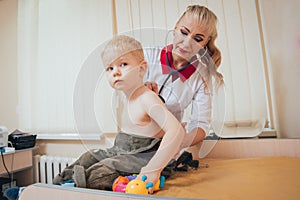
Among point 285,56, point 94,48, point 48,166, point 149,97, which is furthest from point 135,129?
point 48,166

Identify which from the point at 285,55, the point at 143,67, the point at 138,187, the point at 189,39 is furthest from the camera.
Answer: the point at 285,55

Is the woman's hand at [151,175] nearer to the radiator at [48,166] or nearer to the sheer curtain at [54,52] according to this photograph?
the sheer curtain at [54,52]

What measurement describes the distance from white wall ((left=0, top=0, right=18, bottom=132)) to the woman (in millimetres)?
1733

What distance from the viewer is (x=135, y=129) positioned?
24.5 inches

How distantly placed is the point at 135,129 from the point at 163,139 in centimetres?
11

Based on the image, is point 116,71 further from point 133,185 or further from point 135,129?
point 133,185

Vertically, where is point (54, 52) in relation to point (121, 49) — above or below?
above

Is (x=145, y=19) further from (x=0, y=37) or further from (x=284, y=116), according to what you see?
(x=0, y=37)

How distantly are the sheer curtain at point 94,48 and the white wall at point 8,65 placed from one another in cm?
14

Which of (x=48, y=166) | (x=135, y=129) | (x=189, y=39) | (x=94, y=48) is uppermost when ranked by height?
(x=94, y=48)

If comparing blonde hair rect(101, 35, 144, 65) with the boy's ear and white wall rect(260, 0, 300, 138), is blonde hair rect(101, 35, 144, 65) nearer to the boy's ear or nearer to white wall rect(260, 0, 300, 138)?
the boy's ear

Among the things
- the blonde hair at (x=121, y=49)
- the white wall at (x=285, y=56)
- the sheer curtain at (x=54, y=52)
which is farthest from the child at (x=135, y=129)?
the sheer curtain at (x=54, y=52)

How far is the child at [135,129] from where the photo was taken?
1.79ft

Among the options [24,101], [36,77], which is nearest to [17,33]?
[36,77]
